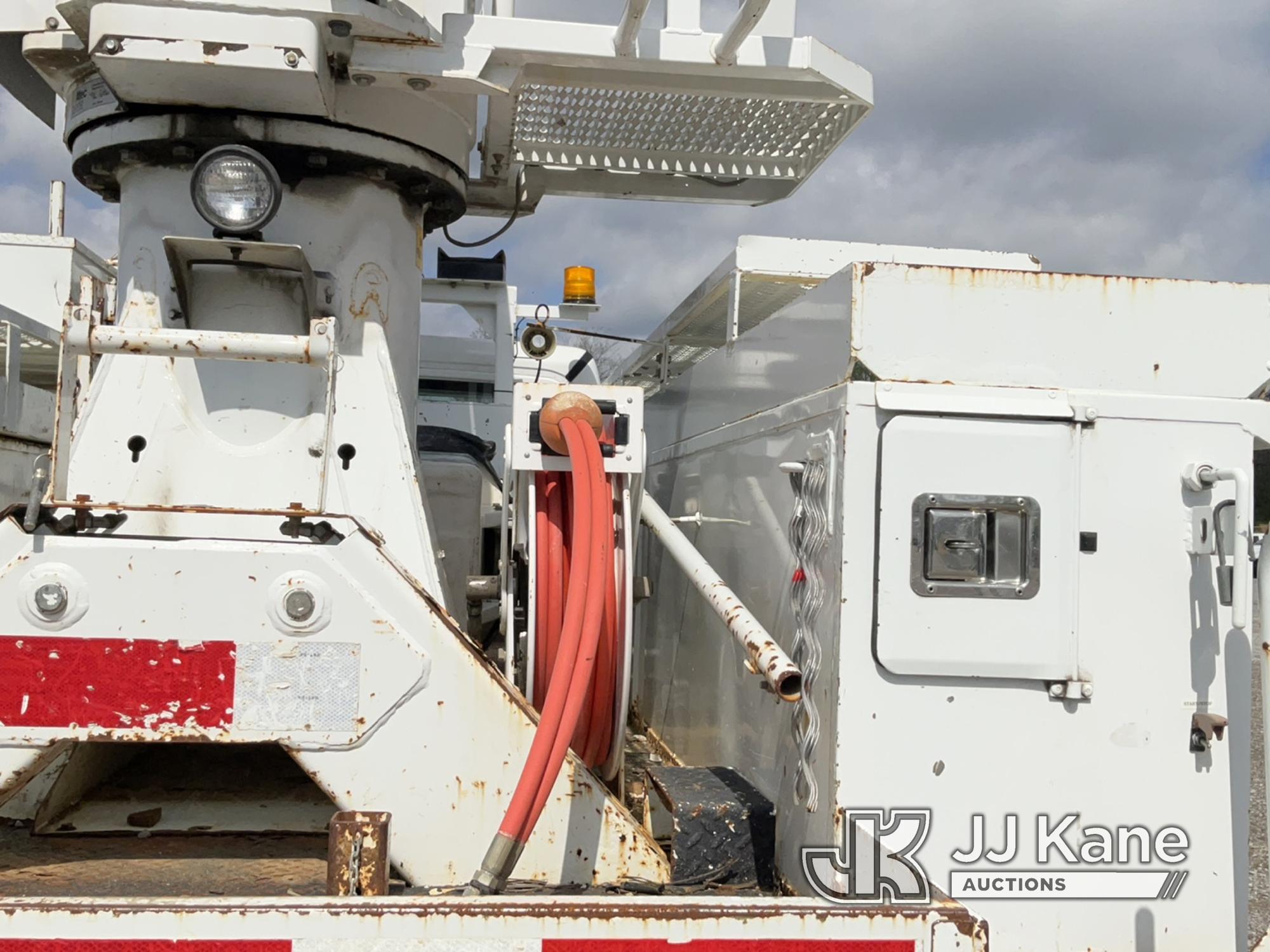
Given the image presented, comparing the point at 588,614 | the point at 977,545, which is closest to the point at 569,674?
the point at 588,614

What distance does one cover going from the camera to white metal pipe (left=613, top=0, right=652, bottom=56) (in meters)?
2.47

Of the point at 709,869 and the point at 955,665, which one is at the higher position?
the point at 955,665

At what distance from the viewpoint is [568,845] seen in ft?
7.30

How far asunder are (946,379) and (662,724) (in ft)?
6.86

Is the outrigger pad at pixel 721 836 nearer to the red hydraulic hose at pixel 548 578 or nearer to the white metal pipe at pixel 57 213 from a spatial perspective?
the red hydraulic hose at pixel 548 578

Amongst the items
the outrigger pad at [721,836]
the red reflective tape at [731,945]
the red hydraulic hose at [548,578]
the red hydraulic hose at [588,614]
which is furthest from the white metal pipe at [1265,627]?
the red hydraulic hose at [548,578]

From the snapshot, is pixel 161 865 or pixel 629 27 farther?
pixel 629 27

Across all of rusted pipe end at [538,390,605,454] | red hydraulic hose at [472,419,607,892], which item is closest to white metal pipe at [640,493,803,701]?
red hydraulic hose at [472,419,607,892]

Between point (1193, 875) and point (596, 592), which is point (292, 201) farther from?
point (1193, 875)

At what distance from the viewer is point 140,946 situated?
63.2 inches

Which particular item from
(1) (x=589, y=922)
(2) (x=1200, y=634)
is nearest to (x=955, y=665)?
(2) (x=1200, y=634)

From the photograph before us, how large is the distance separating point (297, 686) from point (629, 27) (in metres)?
1.59

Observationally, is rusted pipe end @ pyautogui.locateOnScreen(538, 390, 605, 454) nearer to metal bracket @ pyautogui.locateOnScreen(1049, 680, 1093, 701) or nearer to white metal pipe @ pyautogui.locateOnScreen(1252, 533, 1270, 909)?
metal bracket @ pyautogui.locateOnScreen(1049, 680, 1093, 701)

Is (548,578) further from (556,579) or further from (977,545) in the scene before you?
(977,545)
